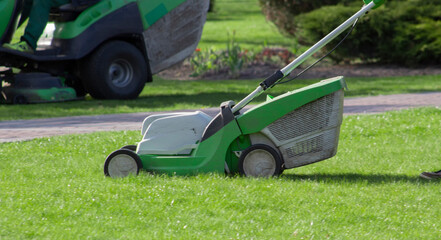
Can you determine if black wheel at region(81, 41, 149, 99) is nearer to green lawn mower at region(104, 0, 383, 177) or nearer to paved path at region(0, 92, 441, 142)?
paved path at region(0, 92, 441, 142)

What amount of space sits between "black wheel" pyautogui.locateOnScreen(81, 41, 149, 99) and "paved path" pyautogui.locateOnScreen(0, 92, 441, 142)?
1789mm

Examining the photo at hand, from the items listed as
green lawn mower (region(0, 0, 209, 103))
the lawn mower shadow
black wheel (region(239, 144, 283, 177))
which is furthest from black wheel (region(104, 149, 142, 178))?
green lawn mower (region(0, 0, 209, 103))

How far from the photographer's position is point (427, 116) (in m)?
9.23

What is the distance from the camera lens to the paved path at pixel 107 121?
852 centimetres

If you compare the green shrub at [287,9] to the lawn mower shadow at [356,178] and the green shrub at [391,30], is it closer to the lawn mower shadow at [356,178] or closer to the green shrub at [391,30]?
the green shrub at [391,30]

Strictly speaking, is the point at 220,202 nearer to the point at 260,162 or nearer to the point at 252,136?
the point at 260,162

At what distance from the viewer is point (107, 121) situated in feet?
31.3

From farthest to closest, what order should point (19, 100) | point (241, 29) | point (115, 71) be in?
1. point (241, 29)
2. point (115, 71)
3. point (19, 100)

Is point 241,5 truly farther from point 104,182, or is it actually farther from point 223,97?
point 104,182

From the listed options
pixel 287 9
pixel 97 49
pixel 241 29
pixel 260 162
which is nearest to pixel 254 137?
pixel 260 162

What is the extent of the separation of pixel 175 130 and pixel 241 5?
34.7 m

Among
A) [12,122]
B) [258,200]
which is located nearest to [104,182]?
[258,200]

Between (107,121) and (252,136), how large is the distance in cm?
408

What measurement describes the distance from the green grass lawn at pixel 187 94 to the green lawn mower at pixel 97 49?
309mm
